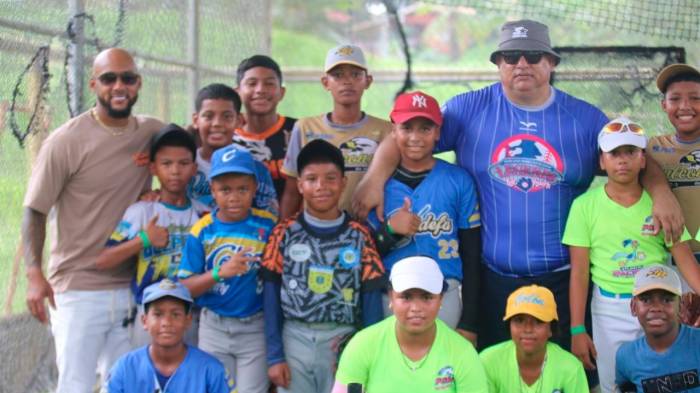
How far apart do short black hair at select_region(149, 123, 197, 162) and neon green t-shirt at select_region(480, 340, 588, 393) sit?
5.81 ft

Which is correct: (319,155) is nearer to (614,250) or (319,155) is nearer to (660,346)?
Answer: (614,250)

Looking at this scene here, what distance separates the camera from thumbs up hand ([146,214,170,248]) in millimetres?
4617

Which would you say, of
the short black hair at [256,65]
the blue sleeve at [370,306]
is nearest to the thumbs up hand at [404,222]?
the blue sleeve at [370,306]

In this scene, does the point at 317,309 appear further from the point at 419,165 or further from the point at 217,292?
the point at 419,165

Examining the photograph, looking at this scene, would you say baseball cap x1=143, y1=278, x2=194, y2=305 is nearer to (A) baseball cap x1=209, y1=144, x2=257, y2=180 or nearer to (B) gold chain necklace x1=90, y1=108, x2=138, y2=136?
(A) baseball cap x1=209, y1=144, x2=257, y2=180

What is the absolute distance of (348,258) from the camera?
4469mm

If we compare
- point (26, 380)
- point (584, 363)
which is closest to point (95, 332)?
point (26, 380)

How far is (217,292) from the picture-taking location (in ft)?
15.3

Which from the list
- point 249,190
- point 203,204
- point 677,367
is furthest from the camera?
point 203,204

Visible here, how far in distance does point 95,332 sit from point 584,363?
232 centimetres

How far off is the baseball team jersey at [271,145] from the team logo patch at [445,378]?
159cm

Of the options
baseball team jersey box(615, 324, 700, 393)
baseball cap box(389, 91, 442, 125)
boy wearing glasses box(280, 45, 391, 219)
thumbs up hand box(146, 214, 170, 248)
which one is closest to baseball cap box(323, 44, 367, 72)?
boy wearing glasses box(280, 45, 391, 219)

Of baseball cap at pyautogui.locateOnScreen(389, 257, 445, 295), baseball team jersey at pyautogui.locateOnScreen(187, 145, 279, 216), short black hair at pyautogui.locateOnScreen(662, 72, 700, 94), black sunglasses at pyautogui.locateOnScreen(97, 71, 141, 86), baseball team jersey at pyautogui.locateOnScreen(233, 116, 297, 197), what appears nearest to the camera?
baseball cap at pyautogui.locateOnScreen(389, 257, 445, 295)

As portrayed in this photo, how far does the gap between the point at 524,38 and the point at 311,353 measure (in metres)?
1.76
